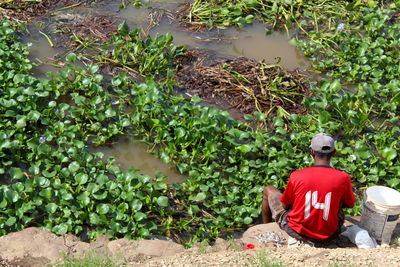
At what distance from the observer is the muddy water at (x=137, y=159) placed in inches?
235

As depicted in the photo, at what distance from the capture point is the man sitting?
452cm

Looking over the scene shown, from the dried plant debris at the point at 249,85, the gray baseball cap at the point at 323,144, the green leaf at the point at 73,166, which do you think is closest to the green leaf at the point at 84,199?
the green leaf at the point at 73,166

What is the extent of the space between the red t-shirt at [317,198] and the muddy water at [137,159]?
1466mm

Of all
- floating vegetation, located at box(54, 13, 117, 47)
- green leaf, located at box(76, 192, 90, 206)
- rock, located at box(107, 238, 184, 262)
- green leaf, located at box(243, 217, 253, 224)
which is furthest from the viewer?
floating vegetation, located at box(54, 13, 117, 47)

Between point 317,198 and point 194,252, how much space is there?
986 mm

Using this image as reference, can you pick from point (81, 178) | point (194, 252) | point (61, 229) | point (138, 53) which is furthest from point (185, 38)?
point (194, 252)

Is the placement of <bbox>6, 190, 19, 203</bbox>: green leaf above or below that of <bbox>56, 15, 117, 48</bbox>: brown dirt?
below

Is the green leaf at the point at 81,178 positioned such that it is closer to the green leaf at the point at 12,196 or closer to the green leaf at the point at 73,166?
the green leaf at the point at 73,166

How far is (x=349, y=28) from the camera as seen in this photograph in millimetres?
7945

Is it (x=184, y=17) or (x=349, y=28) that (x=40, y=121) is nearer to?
(x=184, y=17)

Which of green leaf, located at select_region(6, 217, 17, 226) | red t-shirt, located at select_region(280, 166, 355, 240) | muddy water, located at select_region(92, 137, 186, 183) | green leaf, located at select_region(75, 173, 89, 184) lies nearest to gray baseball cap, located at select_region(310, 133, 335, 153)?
red t-shirt, located at select_region(280, 166, 355, 240)

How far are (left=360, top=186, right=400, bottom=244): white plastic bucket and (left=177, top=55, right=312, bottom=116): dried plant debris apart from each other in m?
1.96

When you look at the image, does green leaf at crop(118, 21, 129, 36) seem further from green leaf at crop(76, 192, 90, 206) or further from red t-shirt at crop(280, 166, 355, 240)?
red t-shirt at crop(280, 166, 355, 240)

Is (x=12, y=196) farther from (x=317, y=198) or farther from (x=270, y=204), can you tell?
(x=317, y=198)
